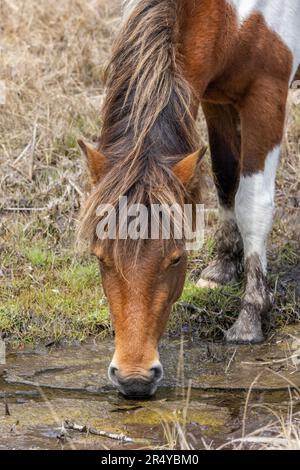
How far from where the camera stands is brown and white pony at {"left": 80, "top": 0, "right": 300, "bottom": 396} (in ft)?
13.8

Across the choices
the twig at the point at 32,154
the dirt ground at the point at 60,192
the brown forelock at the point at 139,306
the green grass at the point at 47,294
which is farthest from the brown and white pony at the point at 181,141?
the twig at the point at 32,154

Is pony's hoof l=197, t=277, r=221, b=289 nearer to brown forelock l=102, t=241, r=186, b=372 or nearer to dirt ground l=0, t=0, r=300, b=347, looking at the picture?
dirt ground l=0, t=0, r=300, b=347

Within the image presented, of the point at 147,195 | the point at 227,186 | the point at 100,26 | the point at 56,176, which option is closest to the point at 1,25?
the point at 100,26

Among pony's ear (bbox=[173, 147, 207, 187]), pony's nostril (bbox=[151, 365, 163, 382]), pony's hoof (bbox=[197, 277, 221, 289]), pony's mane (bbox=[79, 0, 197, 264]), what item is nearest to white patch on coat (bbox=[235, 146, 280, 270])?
pony's hoof (bbox=[197, 277, 221, 289])

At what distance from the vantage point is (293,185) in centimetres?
689

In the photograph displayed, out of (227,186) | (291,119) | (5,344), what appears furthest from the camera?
(291,119)

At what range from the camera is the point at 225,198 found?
5.96 metres

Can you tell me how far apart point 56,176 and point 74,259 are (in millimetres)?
1009

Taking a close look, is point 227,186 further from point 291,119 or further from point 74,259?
point 291,119

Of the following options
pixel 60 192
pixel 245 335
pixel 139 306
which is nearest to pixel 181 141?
pixel 139 306

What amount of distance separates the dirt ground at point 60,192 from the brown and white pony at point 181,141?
11.3 inches

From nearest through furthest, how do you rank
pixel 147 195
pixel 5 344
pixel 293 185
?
pixel 147 195 < pixel 5 344 < pixel 293 185

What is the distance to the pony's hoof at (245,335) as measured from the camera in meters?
5.34

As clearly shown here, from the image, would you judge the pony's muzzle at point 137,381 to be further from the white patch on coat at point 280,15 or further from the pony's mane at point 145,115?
the white patch on coat at point 280,15
